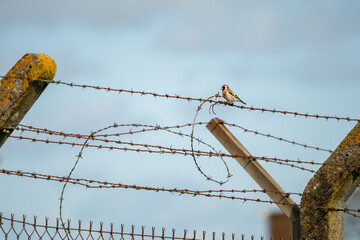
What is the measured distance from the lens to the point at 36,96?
17.6 ft

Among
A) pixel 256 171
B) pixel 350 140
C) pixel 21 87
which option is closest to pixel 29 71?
pixel 21 87

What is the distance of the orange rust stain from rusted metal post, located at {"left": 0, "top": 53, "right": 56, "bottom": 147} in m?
3.00

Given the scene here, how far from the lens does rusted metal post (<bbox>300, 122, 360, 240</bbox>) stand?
19.9 feet

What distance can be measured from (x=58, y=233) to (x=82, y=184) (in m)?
0.50

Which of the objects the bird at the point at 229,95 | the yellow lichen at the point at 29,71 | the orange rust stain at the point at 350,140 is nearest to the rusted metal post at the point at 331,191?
the orange rust stain at the point at 350,140

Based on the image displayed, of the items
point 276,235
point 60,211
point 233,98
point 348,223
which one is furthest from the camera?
point 276,235

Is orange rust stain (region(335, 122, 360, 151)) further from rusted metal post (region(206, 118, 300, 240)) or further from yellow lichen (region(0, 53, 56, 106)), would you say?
yellow lichen (region(0, 53, 56, 106))

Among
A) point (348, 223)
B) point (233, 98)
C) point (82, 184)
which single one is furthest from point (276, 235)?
point (82, 184)

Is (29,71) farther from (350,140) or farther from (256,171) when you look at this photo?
(350,140)

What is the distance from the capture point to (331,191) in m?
6.06

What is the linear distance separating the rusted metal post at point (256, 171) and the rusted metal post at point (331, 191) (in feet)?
0.34

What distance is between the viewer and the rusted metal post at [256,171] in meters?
6.16

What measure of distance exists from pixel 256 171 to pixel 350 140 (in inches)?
40.0

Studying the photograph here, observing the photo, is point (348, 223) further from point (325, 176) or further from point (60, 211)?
point (60, 211)
